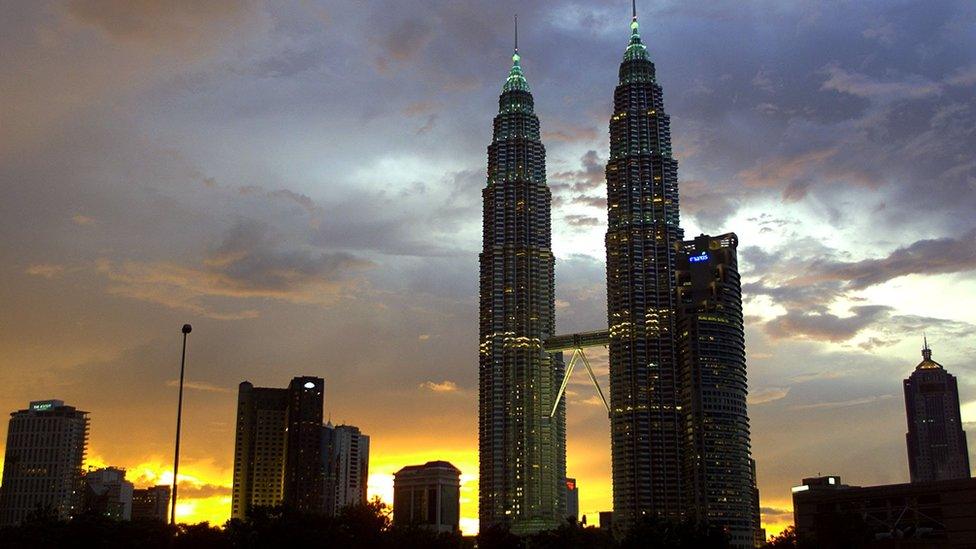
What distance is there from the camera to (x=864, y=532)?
610ft

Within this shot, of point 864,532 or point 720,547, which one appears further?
point 864,532

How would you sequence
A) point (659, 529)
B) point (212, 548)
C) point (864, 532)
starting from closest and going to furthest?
point (659, 529) < point (212, 548) < point (864, 532)

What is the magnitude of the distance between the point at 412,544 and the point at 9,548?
57.4 meters

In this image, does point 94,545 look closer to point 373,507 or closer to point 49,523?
point 49,523

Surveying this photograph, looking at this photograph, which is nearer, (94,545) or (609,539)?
(94,545)

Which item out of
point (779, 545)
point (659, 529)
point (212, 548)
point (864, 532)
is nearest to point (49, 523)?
point (212, 548)

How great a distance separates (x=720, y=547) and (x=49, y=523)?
9225 cm

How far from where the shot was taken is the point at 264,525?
159500 millimetres

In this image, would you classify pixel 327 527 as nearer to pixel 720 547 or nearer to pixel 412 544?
pixel 412 544

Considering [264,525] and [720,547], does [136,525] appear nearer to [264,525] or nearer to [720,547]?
[264,525]

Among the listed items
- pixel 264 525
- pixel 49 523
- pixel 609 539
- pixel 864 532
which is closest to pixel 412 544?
pixel 264 525

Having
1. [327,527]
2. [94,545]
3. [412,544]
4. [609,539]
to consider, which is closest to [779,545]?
[609,539]

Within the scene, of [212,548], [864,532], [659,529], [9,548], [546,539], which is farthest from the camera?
[546,539]

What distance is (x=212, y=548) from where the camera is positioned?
171125 mm
